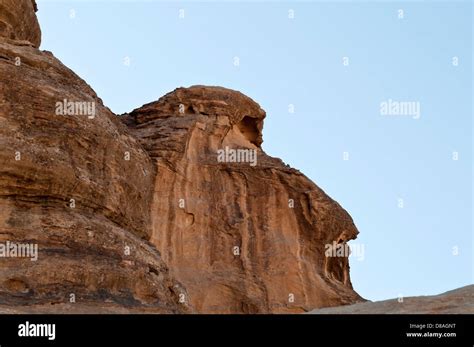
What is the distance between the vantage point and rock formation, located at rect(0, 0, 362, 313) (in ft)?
66.5

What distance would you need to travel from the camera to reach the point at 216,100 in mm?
37156

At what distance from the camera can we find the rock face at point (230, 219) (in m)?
31.3

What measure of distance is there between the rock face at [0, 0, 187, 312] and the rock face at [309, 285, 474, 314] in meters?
5.78

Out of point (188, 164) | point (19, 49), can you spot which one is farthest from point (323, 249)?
point (19, 49)

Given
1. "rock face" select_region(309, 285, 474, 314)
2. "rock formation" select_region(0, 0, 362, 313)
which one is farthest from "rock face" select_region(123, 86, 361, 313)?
"rock face" select_region(309, 285, 474, 314)

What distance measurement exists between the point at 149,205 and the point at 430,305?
609 inches

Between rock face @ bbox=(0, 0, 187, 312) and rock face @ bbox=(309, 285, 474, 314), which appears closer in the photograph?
rock face @ bbox=(309, 285, 474, 314)

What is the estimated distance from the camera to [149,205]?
98.8 ft
